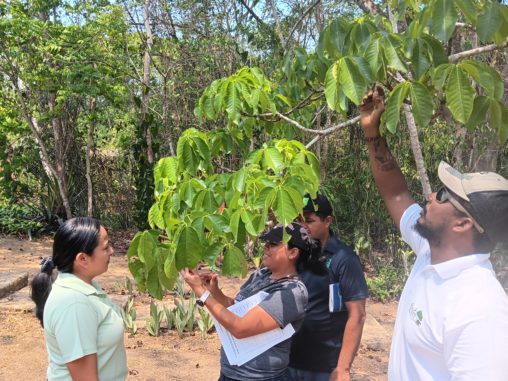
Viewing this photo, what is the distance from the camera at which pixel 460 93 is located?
176 cm

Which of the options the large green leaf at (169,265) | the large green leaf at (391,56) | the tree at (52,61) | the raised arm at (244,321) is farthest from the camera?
the tree at (52,61)

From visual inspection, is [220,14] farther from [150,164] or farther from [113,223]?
[113,223]

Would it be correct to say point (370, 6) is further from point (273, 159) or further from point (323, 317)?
point (323, 317)

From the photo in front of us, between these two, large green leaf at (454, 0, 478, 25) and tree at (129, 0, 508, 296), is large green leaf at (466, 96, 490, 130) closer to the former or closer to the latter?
tree at (129, 0, 508, 296)

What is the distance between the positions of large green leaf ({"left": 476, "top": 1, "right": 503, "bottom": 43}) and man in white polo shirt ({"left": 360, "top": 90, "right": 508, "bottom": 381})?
1.46 ft

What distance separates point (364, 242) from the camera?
8.39m

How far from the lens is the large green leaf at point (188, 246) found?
6.17ft

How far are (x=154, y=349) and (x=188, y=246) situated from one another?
11.2ft

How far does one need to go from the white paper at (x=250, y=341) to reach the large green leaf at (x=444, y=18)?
1.21m

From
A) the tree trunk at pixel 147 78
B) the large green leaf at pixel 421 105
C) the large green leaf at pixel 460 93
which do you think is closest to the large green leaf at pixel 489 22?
the large green leaf at pixel 460 93

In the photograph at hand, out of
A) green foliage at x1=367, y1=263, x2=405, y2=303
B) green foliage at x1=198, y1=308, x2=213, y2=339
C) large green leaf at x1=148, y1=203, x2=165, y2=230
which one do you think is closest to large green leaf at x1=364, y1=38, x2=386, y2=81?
large green leaf at x1=148, y1=203, x2=165, y2=230

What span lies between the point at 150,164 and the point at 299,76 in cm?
727

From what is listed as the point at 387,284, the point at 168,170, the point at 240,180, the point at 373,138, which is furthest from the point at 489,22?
the point at 387,284

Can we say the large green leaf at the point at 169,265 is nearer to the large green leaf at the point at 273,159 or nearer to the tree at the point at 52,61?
the large green leaf at the point at 273,159
